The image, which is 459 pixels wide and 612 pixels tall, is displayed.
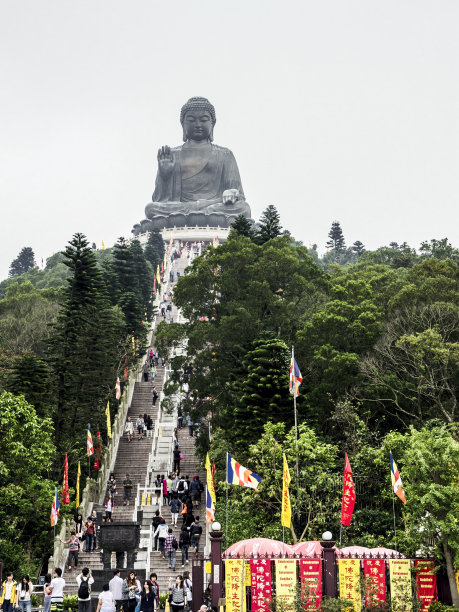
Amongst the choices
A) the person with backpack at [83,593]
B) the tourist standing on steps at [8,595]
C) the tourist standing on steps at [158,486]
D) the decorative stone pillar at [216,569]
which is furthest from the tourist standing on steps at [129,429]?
the person with backpack at [83,593]

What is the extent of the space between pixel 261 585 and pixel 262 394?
975cm

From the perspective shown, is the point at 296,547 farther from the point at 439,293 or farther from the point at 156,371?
the point at 156,371

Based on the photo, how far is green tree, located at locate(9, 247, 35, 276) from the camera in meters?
99.1

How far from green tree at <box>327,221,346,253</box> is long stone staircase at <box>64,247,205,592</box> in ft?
198

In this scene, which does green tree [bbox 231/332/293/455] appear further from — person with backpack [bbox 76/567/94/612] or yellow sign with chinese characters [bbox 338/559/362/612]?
person with backpack [bbox 76/567/94/612]

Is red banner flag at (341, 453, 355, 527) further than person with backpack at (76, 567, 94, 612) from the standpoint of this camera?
Yes

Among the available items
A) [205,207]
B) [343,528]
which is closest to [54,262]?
[205,207]

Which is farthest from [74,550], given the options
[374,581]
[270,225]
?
[270,225]

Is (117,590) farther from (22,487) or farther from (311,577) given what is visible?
(22,487)

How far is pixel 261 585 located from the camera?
15805mm

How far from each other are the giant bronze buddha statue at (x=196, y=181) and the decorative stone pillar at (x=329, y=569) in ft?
188

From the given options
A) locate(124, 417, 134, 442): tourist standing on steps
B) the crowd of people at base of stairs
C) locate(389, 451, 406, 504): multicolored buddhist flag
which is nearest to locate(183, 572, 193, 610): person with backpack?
the crowd of people at base of stairs

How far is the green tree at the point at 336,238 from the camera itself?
95.1 m

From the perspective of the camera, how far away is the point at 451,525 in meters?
16.1
